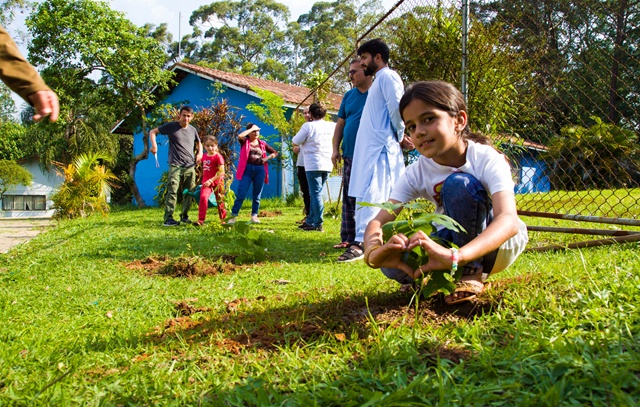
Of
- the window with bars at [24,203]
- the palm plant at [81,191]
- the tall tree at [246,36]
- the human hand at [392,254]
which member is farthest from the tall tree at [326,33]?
the human hand at [392,254]

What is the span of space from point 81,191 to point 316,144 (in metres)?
6.10

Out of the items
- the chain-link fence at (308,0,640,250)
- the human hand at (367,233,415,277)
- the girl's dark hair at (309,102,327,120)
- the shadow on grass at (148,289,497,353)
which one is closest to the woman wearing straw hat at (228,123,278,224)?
the girl's dark hair at (309,102,327,120)

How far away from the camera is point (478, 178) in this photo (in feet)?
7.36

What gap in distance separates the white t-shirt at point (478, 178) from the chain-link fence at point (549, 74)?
1679mm

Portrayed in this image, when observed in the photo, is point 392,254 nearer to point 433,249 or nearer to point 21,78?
point 433,249

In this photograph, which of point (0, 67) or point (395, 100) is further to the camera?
point (395, 100)

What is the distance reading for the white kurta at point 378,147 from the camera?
13.8 ft

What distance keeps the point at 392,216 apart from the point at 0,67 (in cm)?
189

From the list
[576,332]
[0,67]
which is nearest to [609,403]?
[576,332]

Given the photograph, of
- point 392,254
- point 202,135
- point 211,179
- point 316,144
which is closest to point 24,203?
point 202,135

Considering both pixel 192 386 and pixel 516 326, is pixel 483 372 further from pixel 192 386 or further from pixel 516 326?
pixel 192 386


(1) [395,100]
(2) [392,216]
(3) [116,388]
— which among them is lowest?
(3) [116,388]

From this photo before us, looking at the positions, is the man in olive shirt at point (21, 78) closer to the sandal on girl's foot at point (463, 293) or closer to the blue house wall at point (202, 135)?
the sandal on girl's foot at point (463, 293)

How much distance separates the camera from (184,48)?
44.4 m
